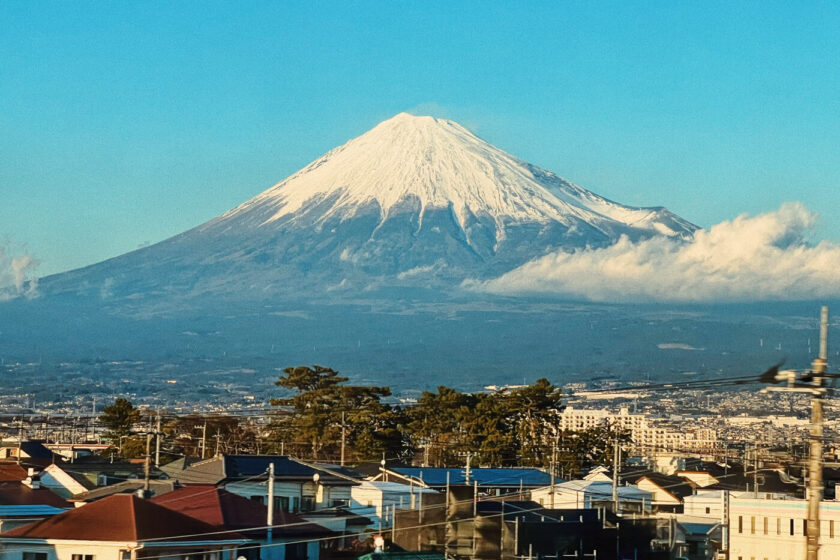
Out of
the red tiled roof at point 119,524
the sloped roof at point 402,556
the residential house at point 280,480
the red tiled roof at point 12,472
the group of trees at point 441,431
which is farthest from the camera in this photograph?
the group of trees at point 441,431

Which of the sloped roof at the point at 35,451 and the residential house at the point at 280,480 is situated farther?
the sloped roof at the point at 35,451

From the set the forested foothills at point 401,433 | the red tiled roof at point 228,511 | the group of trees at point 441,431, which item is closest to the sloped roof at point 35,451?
the forested foothills at point 401,433

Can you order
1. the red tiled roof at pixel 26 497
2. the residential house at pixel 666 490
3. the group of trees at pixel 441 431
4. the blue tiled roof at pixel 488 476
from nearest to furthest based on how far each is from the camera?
the red tiled roof at pixel 26 497 < the residential house at pixel 666 490 < the blue tiled roof at pixel 488 476 < the group of trees at pixel 441 431

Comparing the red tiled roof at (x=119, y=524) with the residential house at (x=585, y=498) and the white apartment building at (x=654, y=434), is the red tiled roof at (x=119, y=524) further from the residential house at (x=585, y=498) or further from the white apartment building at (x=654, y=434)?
the white apartment building at (x=654, y=434)

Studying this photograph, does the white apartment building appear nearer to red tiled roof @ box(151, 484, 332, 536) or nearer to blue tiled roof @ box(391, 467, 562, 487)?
blue tiled roof @ box(391, 467, 562, 487)

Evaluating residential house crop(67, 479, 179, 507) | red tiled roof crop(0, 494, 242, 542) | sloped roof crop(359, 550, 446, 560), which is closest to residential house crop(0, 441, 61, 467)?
residential house crop(67, 479, 179, 507)

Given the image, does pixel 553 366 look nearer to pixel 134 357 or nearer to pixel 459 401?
pixel 134 357

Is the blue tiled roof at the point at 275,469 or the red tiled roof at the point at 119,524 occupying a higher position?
the red tiled roof at the point at 119,524
